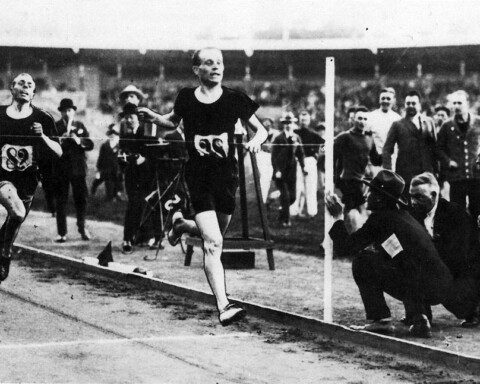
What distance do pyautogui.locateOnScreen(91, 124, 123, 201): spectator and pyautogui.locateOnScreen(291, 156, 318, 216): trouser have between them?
5.85 meters

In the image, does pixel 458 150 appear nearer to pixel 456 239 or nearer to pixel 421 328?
pixel 456 239

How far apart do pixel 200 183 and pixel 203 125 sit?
475 mm

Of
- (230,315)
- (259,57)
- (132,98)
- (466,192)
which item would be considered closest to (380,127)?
(466,192)

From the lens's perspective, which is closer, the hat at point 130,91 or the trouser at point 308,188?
the hat at point 130,91

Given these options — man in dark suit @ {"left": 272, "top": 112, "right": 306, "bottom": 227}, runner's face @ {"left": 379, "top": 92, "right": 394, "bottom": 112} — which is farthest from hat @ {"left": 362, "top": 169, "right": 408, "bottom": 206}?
man in dark suit @ {"left": 272, "top": 112, "right": 306, "bottom": 227}

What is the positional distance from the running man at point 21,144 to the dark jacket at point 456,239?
167 inches

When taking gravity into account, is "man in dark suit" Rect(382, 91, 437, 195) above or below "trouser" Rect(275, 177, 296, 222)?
above

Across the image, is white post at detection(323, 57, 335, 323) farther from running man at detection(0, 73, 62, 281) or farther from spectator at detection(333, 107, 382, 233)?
spectator at detection(333, 107, 382, 233)

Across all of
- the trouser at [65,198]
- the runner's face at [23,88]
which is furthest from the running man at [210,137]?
the trouser at [65,198]

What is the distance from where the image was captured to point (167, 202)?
47.5 ft

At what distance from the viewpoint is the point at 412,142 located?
13.0 meters

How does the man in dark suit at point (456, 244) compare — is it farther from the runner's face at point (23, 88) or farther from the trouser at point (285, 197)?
the trouser at point (285, 197)

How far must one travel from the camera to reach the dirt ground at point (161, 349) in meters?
6.72

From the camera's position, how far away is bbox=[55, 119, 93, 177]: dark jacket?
606 inches
